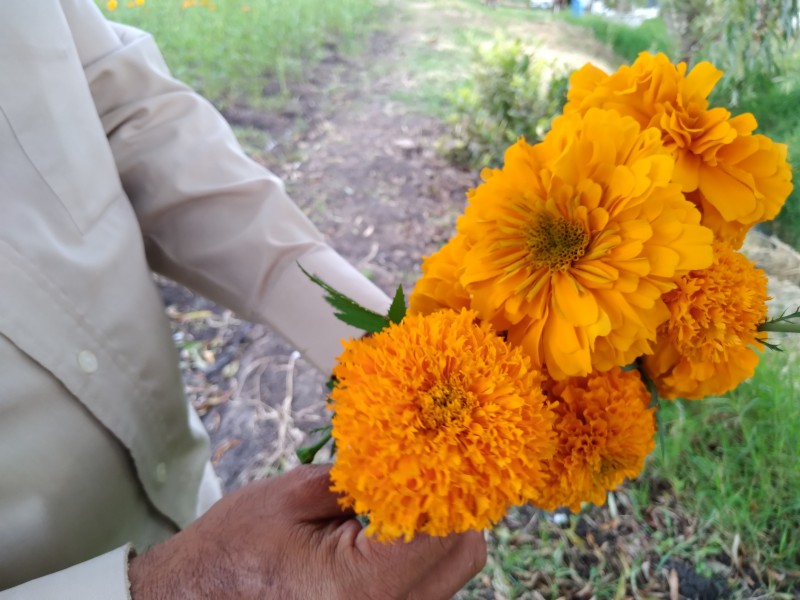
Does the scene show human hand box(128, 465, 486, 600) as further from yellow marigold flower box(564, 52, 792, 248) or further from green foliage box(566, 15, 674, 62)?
green foliage box(566, 15, 674, 62)

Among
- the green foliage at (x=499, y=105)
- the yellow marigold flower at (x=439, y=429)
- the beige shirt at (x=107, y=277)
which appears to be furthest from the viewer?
the green foliage at (x=499, y=105)

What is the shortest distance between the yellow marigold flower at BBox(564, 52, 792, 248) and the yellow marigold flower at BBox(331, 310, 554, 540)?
216 mm

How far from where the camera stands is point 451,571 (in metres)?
0.49

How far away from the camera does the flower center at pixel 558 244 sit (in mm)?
392

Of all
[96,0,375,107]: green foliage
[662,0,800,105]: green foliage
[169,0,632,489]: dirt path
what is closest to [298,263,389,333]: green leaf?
[662,0,800,105]: green foliage

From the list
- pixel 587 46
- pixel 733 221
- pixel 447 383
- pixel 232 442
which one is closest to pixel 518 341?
pixel 447 383

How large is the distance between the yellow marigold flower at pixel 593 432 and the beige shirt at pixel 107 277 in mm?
392

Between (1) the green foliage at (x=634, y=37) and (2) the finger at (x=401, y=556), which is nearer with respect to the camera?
(2) the finger at (x=401, y=556)

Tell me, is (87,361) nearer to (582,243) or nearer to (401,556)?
(401,556)

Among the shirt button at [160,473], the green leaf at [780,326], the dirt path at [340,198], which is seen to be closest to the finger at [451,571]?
the green leaf at [780,326]

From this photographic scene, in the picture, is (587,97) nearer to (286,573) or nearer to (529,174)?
(529,174)

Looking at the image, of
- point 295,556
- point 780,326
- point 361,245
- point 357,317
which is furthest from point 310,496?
point 361,245

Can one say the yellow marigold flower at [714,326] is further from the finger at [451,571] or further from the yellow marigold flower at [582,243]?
the finger at [451,571]

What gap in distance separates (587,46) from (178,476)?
169 centimetres
